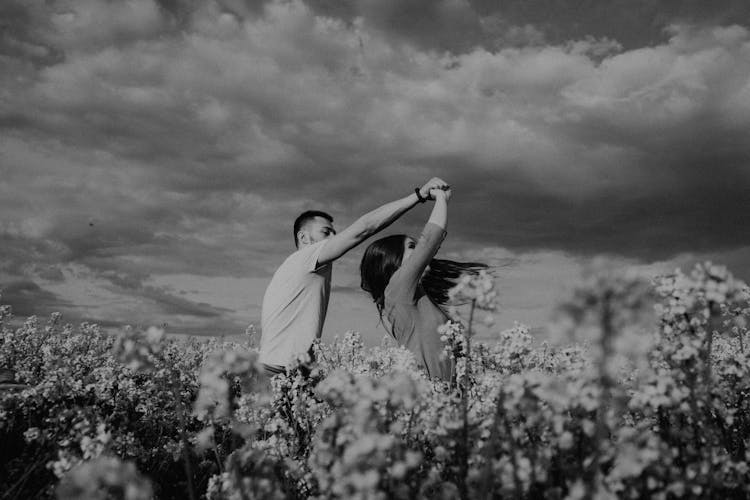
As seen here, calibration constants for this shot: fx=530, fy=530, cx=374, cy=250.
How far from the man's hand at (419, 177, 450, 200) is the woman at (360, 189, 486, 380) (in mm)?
50

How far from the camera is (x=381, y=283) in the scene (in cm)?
773

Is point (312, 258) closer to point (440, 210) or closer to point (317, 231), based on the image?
point (317, 231)

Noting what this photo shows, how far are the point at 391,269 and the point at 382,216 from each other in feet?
3.07

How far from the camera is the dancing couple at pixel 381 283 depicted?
6.76 metres

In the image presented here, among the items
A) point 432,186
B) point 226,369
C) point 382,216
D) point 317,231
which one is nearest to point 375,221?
point 382,216

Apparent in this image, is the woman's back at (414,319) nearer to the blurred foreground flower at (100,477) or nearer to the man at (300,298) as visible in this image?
the man at (300,298)

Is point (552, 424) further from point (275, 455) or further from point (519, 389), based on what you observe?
point (275, 455)

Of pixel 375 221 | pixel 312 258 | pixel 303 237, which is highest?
pixel 303 237

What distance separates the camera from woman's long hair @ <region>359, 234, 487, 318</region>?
24.7 ft

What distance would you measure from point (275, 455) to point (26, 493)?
2.21 m

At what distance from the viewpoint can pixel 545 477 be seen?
2615 millimetres

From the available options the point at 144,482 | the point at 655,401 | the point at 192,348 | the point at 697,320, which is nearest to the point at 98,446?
the point at 144,482

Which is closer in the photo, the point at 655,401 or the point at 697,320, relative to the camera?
the point at 655,401

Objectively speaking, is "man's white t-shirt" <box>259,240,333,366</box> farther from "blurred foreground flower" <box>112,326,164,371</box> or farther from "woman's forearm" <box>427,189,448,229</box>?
"blurred foreground flower" <box>112,326,164,371</box>
